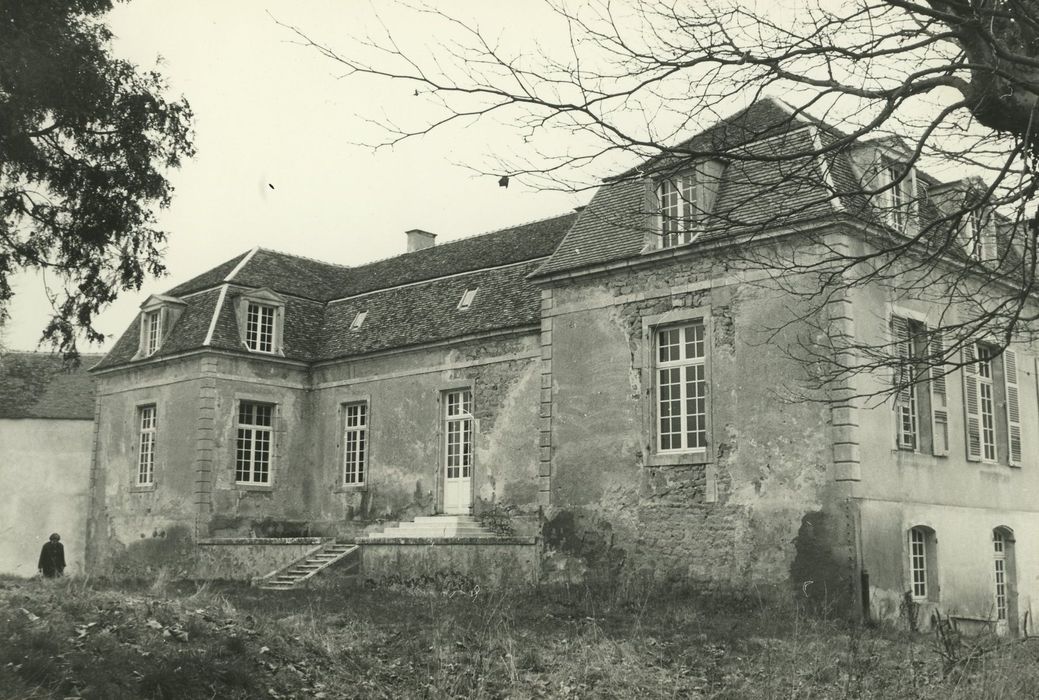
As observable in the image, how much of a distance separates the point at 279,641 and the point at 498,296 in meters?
12.6

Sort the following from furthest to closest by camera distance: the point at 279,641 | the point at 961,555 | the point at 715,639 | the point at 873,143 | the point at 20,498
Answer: the point at 20,498
the point at 961,555
the point at 715,639
the point at 279,641
the point at 873,143

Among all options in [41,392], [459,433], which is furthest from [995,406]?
[41,392]

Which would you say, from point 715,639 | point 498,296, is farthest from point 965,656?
point 498,296

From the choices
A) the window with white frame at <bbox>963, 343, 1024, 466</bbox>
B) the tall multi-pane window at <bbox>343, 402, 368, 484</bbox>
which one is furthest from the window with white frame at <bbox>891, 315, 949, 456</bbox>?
the tall multi-pane window at <bbox>343, 402, 368, 484</bbox>

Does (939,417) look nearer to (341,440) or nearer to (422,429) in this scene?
(422,429)

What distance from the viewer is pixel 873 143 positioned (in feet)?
27.2

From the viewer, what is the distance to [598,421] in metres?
17.5

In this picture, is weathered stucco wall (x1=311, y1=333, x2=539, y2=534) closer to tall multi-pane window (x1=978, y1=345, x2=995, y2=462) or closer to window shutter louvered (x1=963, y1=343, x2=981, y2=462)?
window shutter louvered (x1=963, y1=343, x2=981, y2=462)

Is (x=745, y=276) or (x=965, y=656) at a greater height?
(x=745, y=276)

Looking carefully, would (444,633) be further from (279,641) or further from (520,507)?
(520,507)

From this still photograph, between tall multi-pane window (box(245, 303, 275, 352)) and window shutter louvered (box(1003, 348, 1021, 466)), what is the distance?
15.4 m

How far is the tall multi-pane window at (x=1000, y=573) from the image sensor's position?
17.3 m

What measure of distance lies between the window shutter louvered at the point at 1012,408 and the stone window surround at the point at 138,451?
17702mm

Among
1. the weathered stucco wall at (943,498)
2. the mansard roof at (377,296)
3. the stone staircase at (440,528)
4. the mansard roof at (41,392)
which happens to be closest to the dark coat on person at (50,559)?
the mansard roof at (377,296)
